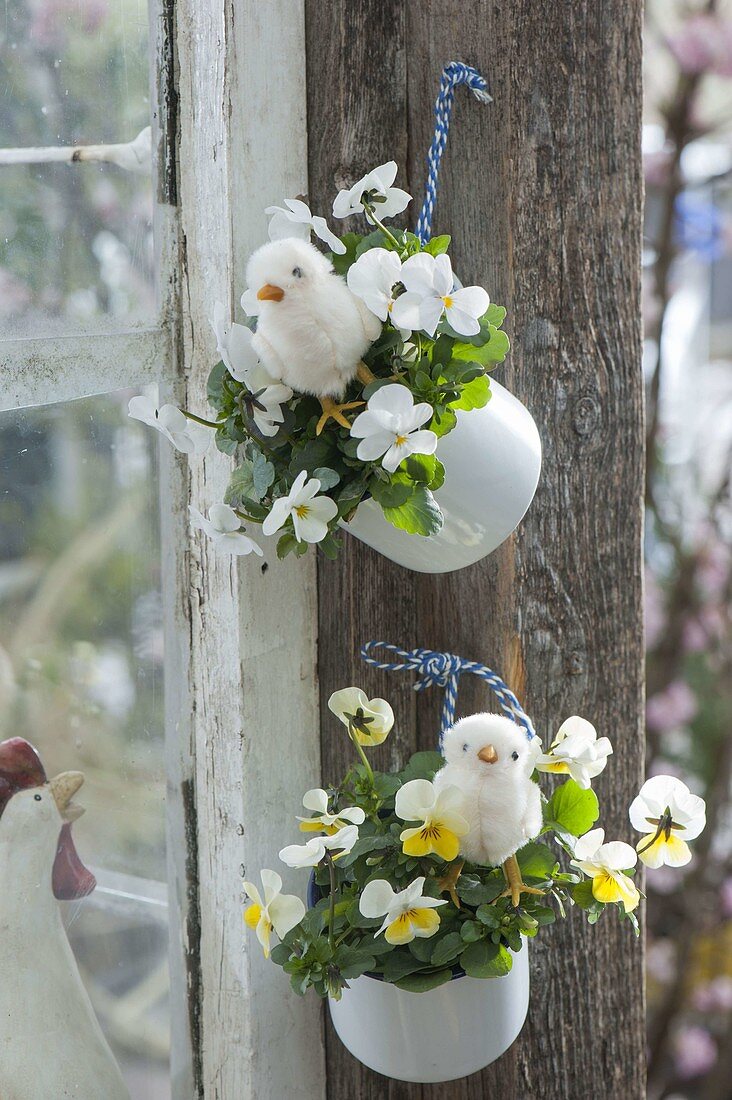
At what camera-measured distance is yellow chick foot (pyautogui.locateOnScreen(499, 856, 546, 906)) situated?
63 cm

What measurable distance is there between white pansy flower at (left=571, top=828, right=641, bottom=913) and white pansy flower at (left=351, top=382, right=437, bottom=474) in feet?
0.93

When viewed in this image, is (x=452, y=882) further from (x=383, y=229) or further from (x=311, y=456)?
(x=383, y=229)

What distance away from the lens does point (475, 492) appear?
63cm

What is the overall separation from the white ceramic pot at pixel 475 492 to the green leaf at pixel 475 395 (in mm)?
18

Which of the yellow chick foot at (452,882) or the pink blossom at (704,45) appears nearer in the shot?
the yellow chick foot at (452,882)

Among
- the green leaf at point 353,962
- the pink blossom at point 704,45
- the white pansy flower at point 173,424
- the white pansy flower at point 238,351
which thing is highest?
the pink blossom at point 704,45

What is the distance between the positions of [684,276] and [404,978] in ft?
6.68

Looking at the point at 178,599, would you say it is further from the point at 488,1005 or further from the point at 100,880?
the point at 488,1005

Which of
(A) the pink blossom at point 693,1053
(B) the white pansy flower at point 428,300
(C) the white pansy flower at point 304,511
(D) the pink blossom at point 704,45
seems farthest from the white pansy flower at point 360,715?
(A) the pink blossom at point 693,1053

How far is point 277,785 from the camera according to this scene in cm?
78

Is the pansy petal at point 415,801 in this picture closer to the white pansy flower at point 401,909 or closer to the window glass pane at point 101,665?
the white pansy flower at point 401,909

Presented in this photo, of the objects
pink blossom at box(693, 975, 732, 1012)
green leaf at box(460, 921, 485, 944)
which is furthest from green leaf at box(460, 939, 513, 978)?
pink blossom at box(693, 975, 732, 1012)

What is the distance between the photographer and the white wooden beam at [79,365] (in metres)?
0.61

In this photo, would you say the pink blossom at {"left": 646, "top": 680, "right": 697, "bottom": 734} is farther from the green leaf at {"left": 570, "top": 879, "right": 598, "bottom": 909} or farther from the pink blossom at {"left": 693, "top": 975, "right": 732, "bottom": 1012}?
the green leaf at {"left": 570, "top": 879, "right": 598, "bottom": 909}
